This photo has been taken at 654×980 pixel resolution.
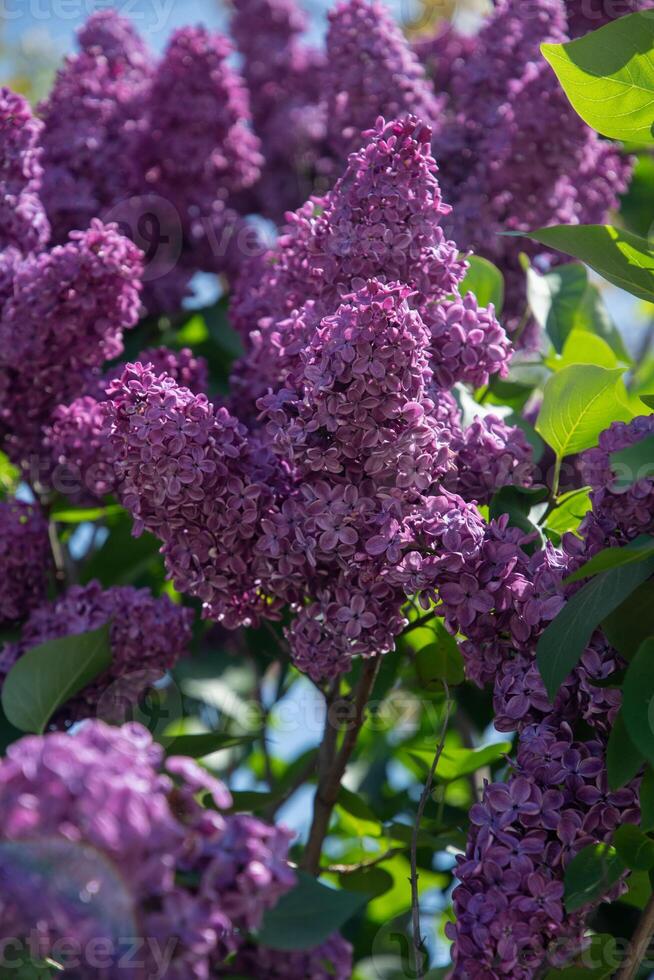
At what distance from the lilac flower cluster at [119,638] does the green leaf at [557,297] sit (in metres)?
0.65

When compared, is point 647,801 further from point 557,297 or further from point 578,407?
point 557,297

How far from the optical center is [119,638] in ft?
4.69

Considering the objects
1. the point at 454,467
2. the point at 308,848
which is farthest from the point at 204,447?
the point at 308,848

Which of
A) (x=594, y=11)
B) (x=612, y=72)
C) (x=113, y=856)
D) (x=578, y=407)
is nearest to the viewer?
(x=113, y=856)

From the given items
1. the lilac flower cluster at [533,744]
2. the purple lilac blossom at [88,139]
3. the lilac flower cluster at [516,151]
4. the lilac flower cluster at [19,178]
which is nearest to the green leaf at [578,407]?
the lilac flower cluster at [533,744]

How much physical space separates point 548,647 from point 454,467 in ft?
0.80

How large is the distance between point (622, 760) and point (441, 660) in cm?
38

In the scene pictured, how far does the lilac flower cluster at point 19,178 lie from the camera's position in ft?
5.46

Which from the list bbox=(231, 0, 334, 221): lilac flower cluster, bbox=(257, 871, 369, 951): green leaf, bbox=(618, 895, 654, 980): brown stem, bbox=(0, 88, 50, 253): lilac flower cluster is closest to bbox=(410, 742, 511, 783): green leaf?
bbox=(618, 895, 654, 980): brown stem

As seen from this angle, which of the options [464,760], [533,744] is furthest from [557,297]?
[533,744]

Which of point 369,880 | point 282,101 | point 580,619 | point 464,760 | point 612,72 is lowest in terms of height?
point 369,880

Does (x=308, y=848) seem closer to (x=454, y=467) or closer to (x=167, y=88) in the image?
(x=454, y=467)

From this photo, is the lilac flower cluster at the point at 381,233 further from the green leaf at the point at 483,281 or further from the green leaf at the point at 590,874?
the green leaf at the point at 590,874

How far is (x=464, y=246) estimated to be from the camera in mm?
1861
